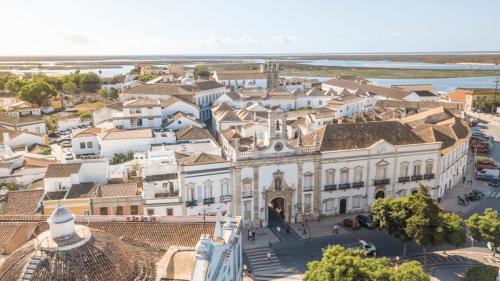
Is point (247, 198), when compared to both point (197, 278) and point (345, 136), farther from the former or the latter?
point (197, 278)

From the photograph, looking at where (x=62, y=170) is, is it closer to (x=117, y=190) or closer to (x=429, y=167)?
(x=117, y=190)

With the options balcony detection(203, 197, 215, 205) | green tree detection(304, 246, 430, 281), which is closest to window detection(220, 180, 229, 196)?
balcony detection(203, 197, 215, 205)

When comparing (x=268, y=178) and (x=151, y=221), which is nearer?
(x=151, y=221)

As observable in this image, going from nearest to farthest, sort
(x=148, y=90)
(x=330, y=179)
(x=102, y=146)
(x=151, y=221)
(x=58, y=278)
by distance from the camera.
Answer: (x=58, y=278), (x=151, y=221), (x=330, y=179), (x=102, y=146), (x=148, y=90)

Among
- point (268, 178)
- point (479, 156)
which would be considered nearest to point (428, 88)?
point (479, 156)

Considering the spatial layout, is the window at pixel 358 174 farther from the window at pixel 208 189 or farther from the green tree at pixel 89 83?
the green tree at pixel 89 83

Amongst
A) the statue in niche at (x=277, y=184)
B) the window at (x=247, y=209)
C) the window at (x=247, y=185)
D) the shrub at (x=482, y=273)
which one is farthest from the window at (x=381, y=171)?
the shrub at (x=482, y=273)

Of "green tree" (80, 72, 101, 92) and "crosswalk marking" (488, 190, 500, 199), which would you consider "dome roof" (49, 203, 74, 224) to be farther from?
"green tree" (80, 72, 101, 92)
